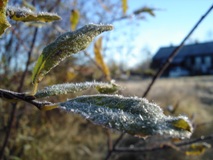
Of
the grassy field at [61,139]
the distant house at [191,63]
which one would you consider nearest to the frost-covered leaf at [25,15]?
the grassy field at [61,139]

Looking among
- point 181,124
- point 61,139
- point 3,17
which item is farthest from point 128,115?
point 61,139

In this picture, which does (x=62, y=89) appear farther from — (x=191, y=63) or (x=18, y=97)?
(x=191, y=63)

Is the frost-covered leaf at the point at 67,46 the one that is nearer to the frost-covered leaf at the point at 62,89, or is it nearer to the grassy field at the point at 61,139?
the frost-covered leaf at the point at 62,89

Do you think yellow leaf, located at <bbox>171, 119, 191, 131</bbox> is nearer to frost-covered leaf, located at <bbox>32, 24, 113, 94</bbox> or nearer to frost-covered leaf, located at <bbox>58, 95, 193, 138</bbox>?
frost-covered leaf, located at <bbox>58, 95, 193, 138</bbox>

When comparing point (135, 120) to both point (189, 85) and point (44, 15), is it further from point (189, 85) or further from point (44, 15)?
point (189, 85)

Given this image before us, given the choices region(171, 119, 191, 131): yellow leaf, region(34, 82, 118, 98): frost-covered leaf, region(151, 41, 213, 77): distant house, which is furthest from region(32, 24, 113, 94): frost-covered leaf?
region(151, 41, 213, 77): distant house

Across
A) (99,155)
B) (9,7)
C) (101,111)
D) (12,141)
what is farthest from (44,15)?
(99,155)
